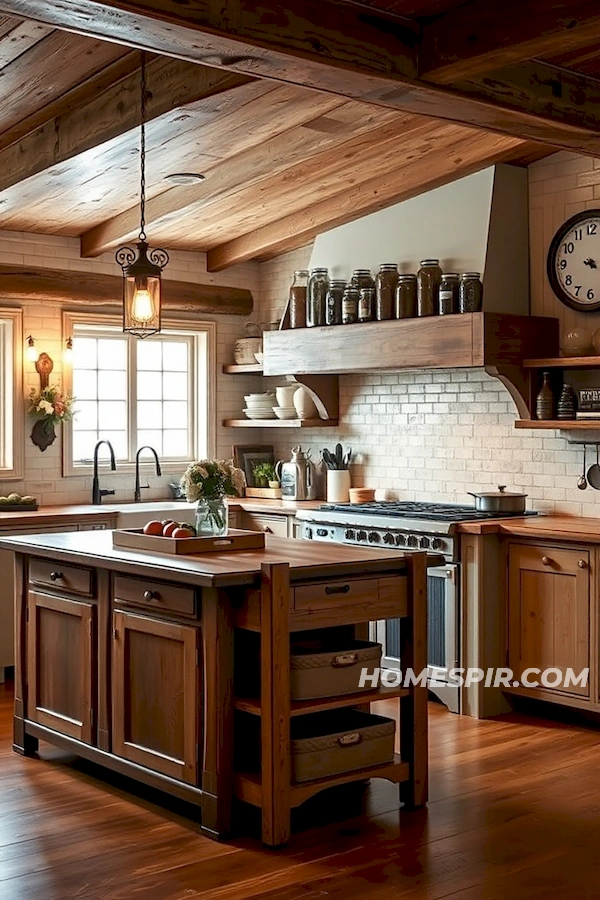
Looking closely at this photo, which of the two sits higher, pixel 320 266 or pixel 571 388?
pixel 320 266

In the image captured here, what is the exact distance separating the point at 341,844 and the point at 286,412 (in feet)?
14.6

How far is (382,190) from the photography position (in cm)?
718

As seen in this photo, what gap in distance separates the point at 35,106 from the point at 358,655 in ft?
10.5

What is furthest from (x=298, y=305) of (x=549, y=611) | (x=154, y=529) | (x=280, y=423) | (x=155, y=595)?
(x=155, y=595)

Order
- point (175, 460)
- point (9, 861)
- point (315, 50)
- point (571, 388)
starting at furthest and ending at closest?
1. point (175, 460)
2. point (571, 388)
3. point (9, 861)
4. point (315, 50)

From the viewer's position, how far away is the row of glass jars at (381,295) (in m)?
6.63

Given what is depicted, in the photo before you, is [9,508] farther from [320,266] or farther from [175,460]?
[320,266]

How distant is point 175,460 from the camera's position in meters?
8.58

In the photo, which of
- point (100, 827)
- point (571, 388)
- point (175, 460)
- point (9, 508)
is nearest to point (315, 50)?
point (100, 827)

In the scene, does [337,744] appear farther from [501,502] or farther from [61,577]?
[501,502]

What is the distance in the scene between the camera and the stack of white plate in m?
8.56

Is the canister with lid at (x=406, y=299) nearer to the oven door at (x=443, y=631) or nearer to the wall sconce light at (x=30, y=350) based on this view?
the oven door at (x=443, y=631)

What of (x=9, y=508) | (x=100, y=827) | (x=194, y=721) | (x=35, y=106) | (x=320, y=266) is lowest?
(x=100, y=827)

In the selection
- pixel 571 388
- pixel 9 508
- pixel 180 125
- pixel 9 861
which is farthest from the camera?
pixel 9 508
